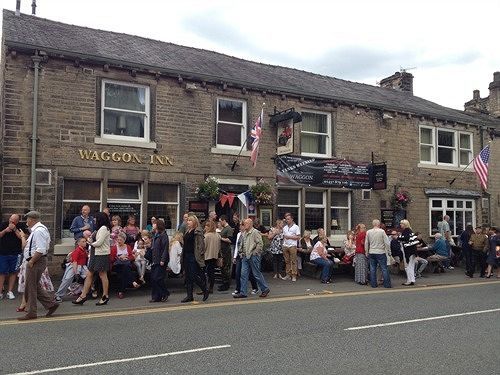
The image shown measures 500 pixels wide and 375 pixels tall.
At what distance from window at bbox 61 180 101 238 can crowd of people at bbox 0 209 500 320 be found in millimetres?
1256

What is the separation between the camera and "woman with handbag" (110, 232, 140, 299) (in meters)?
10.6

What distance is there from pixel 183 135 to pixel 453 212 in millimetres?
12794

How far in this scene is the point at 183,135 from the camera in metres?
14.9

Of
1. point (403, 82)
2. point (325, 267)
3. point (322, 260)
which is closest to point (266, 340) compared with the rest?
point (325, 267)

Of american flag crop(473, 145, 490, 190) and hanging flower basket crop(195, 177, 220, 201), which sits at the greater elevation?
american flag crop(473, 145, 490, 190)

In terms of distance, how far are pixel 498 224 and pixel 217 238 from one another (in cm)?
1644

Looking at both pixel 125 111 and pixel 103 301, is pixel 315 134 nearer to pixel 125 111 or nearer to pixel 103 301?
pixel 125 111

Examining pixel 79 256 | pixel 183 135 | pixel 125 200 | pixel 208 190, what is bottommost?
pixel 79 256

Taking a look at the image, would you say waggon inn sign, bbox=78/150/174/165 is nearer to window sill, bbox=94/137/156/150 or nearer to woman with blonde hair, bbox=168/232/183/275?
→ window sill, bbox=94/137/156/150

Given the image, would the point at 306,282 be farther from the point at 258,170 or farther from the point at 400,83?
the point at 400,83

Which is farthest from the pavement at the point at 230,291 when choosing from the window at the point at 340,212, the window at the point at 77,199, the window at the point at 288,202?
the window at the point at 340,212

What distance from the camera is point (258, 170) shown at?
16.1 metres

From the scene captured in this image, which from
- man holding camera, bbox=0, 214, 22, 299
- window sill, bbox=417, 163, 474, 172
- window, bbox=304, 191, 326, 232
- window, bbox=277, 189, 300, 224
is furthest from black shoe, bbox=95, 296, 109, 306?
window sill, bbox=417, 163, 474, 172

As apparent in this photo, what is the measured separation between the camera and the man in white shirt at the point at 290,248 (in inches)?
522
